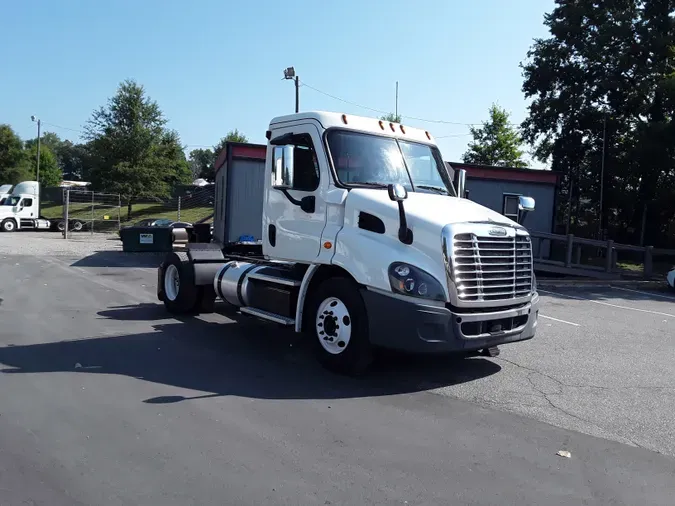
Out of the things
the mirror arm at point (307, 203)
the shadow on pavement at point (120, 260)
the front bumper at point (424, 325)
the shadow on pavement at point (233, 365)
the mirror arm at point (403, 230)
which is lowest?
the shadow on pavement at point (120, 260)

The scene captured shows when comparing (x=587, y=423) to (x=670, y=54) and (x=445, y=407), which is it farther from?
(x=670, y=54)

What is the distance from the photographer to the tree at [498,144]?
47625 mm

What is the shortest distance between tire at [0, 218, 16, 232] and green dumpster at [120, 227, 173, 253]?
20.6m

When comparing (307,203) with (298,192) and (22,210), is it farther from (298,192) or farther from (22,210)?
(22,210)

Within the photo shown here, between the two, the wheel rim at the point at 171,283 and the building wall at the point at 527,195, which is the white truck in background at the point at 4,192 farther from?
the wheel rim at the point at 171,283

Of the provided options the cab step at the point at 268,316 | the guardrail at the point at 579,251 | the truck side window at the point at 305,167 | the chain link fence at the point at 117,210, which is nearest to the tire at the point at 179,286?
the cab step at the point at 268,316

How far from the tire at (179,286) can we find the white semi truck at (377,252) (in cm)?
160

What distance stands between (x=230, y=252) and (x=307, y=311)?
3.79 m

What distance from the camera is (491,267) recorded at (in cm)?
653

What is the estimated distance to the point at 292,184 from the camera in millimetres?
7414

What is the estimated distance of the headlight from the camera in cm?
614

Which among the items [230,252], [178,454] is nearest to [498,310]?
[178,454]

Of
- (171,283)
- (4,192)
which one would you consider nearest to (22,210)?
(4,192)

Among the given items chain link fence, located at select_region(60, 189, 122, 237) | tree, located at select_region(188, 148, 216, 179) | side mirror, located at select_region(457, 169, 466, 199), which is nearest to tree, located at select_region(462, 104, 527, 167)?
chain link fence, located at select_region(60, 189, 122, 237)
